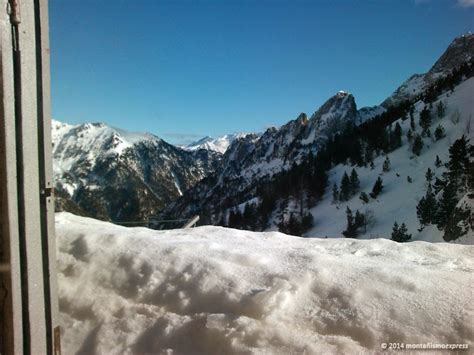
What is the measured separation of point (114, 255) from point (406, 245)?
2.97m

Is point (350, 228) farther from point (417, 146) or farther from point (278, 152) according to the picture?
point (278, 152)

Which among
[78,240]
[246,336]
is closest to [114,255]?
[78,240]

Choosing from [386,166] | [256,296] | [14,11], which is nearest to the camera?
[14,11]

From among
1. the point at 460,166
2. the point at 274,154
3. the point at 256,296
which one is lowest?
the point at 256,296

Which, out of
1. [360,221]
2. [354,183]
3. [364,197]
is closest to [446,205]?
[360,221]

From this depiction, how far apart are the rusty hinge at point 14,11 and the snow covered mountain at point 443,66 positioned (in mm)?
110697

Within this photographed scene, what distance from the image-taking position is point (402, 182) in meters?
40.2

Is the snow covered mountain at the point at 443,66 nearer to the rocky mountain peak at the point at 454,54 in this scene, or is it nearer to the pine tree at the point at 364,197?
the rocky mountain peak at the point at 454,54

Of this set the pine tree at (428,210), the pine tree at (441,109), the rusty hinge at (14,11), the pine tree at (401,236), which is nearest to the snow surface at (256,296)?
the rusty hinge at (14,11)

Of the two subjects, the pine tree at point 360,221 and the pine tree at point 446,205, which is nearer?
the pine tree at point 446,205

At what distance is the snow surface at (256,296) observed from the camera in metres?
2.69

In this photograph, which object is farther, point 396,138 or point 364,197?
point 396,138

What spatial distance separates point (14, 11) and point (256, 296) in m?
2.40

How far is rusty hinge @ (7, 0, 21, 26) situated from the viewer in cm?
231
